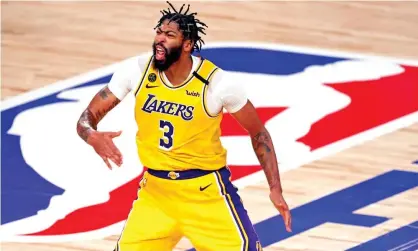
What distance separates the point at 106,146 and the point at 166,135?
0.45m

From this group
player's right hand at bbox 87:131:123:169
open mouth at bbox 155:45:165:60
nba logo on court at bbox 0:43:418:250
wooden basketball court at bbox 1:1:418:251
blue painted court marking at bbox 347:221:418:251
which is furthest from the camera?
wooden basketball court at bbox 1:1:418:251

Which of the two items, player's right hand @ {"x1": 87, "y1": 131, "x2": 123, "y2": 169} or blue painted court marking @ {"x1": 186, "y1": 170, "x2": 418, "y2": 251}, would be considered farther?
blue painted court marking @ {"x1": 186, "y1": 170, "x2": 418, "y2": 251}

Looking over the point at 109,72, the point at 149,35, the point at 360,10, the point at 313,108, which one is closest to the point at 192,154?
the point at 313,108

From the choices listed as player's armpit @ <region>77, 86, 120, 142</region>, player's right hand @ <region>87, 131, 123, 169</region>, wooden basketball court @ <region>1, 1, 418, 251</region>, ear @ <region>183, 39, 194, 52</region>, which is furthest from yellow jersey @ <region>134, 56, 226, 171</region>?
wooden basketball court @ <region>1, 1, 418, 251</region>

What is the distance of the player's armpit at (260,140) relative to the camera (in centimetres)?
691

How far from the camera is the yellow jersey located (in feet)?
22.3

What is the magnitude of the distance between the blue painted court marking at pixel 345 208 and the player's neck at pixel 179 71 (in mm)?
2096

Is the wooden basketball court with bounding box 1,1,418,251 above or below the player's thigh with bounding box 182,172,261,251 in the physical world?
above

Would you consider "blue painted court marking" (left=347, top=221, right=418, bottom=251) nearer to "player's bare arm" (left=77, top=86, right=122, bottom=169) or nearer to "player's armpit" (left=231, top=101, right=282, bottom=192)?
"player's armpit" (left=231, top=101, right=282, bottom=192)

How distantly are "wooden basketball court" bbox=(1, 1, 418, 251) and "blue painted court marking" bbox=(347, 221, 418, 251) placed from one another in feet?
2.77

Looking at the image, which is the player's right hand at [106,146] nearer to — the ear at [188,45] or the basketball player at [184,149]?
the basketball player at [184,149]

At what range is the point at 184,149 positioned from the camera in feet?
22.5

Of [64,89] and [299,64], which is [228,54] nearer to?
[299,64]

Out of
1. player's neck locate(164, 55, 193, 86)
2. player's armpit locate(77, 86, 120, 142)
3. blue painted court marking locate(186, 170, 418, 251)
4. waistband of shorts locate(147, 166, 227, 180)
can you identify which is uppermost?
player's neck locate(164, 55, 193, 86)
